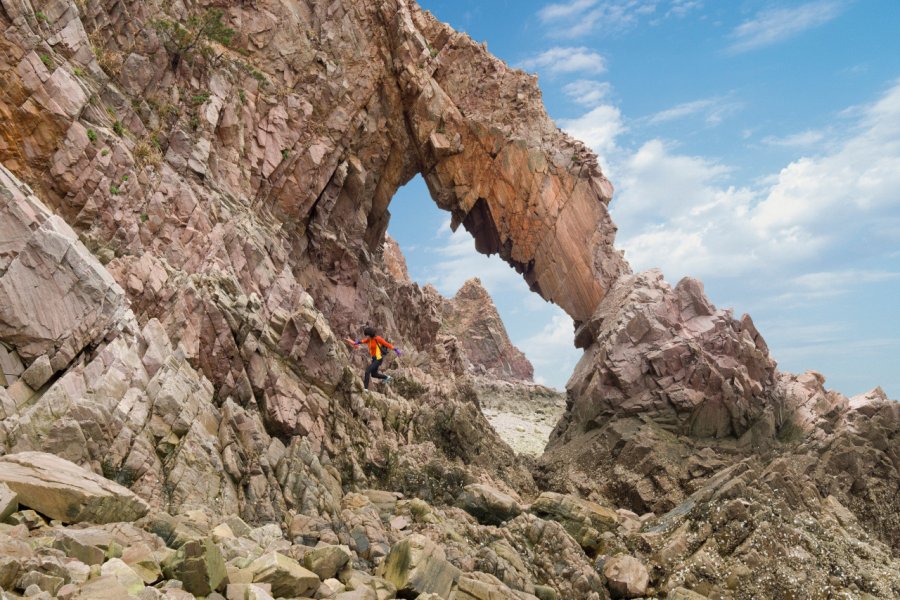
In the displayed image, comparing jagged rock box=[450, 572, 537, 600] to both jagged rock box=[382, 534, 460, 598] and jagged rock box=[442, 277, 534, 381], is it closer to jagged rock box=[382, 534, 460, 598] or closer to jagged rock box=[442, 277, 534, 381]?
jagged rock box=[382, 534, 460, 598]

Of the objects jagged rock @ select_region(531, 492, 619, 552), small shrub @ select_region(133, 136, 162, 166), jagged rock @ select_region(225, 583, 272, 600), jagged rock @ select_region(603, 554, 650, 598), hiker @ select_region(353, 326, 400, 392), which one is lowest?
jagged rock @ select_region(225, 583, 272, 600)

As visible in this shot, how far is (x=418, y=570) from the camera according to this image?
44.0 feet

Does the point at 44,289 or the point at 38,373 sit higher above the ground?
the point at 44,289

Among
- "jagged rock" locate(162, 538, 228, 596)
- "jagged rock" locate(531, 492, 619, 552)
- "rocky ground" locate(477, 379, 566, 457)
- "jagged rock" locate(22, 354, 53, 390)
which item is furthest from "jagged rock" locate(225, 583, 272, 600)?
"rocky ground" locate(477, 379, 566, 457)

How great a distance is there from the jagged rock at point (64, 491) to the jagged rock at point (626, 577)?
13.5m

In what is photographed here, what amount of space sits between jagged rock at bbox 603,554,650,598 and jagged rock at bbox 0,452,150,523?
13.5 metres

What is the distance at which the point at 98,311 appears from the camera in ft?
51.0

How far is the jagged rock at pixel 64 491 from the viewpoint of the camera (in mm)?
10328

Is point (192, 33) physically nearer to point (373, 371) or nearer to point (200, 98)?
point (200, 98)

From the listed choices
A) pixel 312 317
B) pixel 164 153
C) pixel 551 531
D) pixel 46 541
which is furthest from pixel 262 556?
pixel 164 153

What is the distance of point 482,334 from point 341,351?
225 feet

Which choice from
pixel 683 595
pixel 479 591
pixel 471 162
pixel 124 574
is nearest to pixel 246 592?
pixel 124 574

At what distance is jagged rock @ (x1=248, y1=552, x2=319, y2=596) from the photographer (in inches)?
420

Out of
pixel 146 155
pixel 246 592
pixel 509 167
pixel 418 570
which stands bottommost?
pixel 246 592
